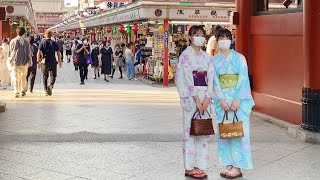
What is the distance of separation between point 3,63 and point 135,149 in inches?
423

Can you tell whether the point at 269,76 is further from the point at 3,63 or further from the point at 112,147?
the point at 3,63

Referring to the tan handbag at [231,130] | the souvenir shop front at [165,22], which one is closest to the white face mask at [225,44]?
the tan handbag at [231,130]

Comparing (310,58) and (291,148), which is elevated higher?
(310,58)

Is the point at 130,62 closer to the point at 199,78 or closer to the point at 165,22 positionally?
the point at 165,22

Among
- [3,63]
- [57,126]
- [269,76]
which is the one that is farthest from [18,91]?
[269,76]

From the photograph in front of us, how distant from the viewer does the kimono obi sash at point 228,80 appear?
5910mm

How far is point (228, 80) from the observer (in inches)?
233

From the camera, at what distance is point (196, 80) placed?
5848mm

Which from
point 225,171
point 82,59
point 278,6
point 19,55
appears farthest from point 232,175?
point 82,59

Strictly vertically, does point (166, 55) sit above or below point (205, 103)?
above

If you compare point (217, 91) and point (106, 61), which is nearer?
point (217, 91)

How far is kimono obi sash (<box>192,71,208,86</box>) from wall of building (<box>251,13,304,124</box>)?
11.8ft

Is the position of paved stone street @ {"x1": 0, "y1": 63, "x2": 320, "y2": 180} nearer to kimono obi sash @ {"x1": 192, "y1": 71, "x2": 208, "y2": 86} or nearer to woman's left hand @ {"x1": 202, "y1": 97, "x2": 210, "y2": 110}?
woman's left hand @ {"x1": 202, "y1": 97, "x2": 210, "y2": 110}

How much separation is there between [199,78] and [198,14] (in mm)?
13074
